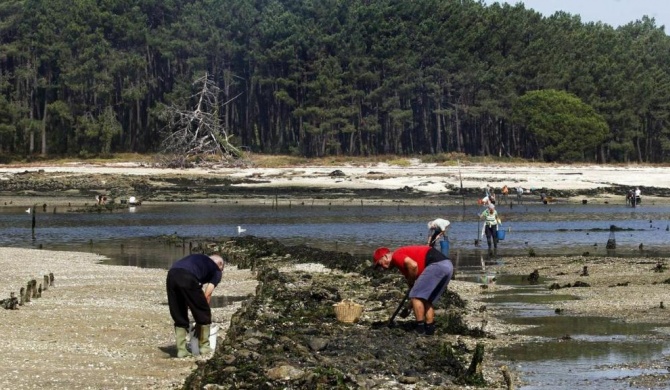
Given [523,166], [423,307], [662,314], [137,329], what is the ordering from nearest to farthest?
[423,307] < [137,329] < [662,314] < [523,166]

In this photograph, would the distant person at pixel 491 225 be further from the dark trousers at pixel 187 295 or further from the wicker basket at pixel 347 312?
the dark trousers at pixel 187 295

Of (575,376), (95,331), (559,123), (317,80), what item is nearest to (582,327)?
(575,376)

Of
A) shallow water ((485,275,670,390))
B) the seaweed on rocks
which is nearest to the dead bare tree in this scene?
the seaweed on rocks

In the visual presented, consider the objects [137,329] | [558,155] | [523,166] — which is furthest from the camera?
[558,155]

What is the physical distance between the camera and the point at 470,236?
42844 millimetres

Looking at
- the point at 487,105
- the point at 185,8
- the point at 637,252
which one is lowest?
the point at 637,252

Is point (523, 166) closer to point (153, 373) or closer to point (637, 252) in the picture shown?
point (637, 252)

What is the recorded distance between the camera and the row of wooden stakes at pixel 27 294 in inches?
794

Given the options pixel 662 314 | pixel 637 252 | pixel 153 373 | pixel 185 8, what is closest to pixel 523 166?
pixel 185 8

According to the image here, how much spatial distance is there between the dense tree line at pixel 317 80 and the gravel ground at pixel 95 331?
7845 cm

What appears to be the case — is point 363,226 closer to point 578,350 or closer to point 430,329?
point 430,329

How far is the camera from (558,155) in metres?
107

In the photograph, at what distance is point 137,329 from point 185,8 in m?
102

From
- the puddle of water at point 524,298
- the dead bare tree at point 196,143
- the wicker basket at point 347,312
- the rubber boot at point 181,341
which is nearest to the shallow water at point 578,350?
the puddle of water at point 524,298
